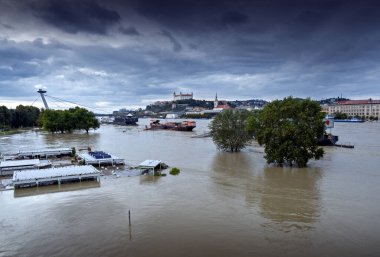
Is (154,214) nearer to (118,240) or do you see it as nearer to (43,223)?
(118,240)

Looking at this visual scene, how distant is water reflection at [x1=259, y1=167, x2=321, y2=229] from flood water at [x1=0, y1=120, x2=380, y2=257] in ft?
0.22

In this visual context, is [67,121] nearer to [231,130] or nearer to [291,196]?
[231,130]

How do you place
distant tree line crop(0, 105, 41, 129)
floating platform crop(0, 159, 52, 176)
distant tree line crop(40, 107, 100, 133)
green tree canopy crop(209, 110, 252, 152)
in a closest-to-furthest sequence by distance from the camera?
floating platform crop(0, 159, 52, 176), green tree canopy crop(209, 110, 252, 152), distant tree line crop(40, 107, 100, 133), distant tree line crop(0, 105, 41, 129)

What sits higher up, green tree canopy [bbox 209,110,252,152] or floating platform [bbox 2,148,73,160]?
green tree canopy [bbox 209,110,252,152]

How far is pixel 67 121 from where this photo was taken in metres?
97.3

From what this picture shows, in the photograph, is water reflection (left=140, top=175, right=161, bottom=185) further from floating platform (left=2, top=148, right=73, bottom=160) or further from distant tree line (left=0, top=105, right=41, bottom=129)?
distant tree line (left=0, top=105, right=41, bottom=129)

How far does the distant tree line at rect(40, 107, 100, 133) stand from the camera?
9412 cm

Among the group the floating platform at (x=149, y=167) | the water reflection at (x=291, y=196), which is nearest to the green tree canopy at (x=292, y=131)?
the water reflection at (x=291, y=196)

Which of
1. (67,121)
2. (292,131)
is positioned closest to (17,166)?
(292,131)

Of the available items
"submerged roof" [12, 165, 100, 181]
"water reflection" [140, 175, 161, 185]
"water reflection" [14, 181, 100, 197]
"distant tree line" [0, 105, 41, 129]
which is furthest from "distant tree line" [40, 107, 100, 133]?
"water reflection" [14, 181, 100, 197]

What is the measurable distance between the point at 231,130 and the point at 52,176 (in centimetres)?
2998

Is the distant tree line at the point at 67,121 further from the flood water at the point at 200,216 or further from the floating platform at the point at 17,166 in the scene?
the flood water at the point at 200,216

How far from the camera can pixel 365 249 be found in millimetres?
15305

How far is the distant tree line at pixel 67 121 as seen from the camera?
94.1 metres
